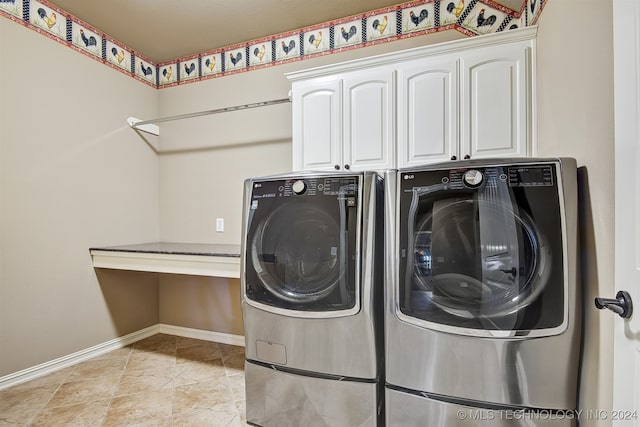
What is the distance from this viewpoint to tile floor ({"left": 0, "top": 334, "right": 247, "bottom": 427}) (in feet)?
5.64

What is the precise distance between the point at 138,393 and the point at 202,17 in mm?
2683

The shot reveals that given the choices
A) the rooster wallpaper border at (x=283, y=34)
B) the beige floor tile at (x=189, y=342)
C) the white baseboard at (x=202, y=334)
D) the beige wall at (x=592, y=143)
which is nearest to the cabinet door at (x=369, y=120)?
the rooster wallpaper border at (x=283, y=34)

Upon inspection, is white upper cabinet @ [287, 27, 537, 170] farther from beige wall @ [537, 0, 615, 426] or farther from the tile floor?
the tile floor

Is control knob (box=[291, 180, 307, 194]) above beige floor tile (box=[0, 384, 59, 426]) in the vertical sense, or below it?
above

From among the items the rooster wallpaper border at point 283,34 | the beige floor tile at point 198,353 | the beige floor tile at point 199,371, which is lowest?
the beige floor tile at point 198,353

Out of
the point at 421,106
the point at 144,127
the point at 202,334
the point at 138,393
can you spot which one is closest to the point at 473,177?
the point at 421,106

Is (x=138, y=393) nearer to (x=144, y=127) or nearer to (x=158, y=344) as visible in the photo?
(x=158, y=344)

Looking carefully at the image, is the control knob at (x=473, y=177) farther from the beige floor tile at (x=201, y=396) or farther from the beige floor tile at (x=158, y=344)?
the beige floor tile at (x=158, y=344)

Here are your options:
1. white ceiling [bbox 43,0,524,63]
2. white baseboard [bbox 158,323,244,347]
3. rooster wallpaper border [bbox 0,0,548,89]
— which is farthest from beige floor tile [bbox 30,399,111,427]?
white ceiling [bbox 43,0,524,63]

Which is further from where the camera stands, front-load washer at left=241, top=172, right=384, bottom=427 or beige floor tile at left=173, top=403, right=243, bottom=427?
beige floor tile at left=173, top=403, right=243, bottom=427

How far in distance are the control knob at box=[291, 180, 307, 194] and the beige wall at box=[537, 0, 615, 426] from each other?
43.5 inches

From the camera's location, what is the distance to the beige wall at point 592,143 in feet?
3.19

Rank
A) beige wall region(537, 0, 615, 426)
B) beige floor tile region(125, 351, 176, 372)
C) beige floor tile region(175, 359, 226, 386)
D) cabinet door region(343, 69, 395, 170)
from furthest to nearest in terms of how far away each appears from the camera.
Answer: beige floor tile region(125, 351, 176, 372) < beige floor tile region(175, 359, 226, 386) < cabinet door region(343, 69, 395, 170) < beige wall region(537, 0, 615, 426)

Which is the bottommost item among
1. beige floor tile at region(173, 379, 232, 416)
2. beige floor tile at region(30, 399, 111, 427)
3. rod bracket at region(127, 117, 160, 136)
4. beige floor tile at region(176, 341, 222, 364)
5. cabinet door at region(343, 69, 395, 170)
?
beige floor tile at region(176, 341, 222, 364)
